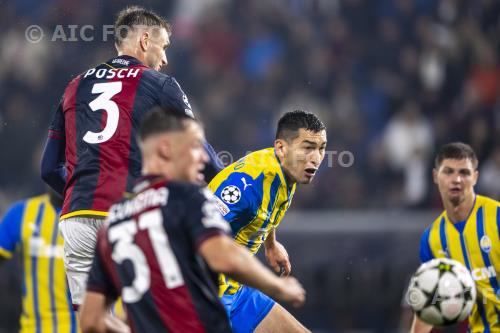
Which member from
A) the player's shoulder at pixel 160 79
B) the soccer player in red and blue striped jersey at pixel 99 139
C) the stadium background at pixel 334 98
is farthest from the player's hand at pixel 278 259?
the stadium background at pixel 334 98

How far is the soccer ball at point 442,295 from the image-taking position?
20.8ft

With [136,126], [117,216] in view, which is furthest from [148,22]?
[117,216]

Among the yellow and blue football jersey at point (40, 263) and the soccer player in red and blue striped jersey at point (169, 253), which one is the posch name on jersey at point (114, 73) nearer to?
the soccer player in red and blue striped jersey at point (169, 253)

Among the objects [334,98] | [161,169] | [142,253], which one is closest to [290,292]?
[142,253]

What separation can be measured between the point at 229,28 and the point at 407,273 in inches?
169

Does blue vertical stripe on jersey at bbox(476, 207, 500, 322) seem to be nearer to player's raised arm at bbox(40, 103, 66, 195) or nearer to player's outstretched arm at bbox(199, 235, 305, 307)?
player's raised arm at bbox(40, 103, 66, 195)

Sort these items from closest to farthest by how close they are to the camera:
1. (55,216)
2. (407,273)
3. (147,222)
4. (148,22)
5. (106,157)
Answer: (147,222) < (106,157) < (148,22) < (55,216) < (407,273)

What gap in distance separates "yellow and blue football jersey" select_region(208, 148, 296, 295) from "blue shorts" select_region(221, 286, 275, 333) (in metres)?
0.07

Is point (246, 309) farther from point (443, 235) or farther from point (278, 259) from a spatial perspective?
point (443, 235)

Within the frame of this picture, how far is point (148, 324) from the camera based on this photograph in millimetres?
4043

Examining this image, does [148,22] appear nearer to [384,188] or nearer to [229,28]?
[384,188]

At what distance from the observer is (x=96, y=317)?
162 inches

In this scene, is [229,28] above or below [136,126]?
above

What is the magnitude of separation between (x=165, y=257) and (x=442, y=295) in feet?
9.74
